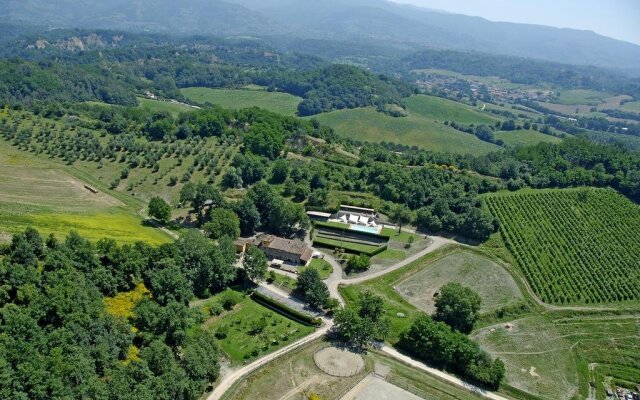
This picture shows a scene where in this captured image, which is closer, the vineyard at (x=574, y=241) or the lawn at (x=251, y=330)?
the lawn at (x=251, y=330)

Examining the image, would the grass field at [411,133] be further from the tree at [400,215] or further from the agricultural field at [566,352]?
the agricultural field at [566,352]

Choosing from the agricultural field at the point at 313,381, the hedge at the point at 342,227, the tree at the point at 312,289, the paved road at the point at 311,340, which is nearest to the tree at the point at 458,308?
the paved road at the point at 311,340

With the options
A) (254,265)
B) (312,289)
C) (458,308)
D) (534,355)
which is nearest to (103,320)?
(254,265)

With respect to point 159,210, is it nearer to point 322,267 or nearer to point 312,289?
point 322,267

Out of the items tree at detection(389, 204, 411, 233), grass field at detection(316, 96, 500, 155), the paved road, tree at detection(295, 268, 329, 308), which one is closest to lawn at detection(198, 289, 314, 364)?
the paved road

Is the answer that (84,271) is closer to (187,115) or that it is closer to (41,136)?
(41,136)

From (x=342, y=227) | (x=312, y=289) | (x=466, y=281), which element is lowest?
(x=466, y=281)

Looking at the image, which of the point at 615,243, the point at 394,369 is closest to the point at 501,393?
the point at 394,369
